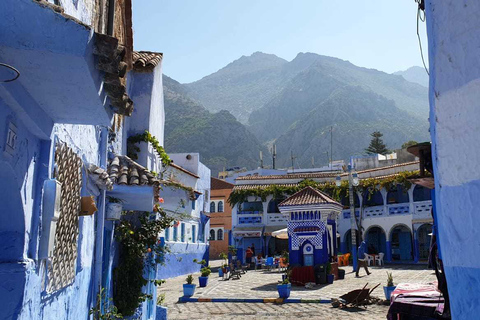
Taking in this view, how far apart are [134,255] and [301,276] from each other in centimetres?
1188

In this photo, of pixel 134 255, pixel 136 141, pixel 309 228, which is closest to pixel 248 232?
pixel 309 228

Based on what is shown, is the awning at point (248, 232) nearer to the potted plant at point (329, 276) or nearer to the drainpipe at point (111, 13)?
the potted plant at point (329, 276)

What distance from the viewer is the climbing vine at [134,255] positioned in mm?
9227

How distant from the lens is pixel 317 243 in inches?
790

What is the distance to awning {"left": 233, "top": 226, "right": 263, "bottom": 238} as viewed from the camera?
36.6 meters

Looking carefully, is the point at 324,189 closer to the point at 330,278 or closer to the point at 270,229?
the point at 270,229

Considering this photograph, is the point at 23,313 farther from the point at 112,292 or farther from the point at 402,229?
the point at 402,229

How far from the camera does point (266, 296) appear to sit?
1731cm

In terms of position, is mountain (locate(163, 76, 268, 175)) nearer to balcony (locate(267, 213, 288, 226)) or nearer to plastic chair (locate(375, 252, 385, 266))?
balcony (locate(267, 213, 288, 226))

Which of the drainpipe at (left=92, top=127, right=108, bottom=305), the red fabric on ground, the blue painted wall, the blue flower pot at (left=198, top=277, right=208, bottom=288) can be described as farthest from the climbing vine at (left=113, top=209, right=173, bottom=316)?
the blue painted wall

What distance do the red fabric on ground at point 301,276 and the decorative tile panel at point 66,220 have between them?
15200 millimetres

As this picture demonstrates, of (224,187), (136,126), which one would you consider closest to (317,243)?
A: (136,126)

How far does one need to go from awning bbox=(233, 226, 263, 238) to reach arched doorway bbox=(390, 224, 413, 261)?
998 cm

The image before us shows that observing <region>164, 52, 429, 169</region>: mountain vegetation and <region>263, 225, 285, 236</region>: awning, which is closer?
<region>263, 225, 285, 236</region>: awning
